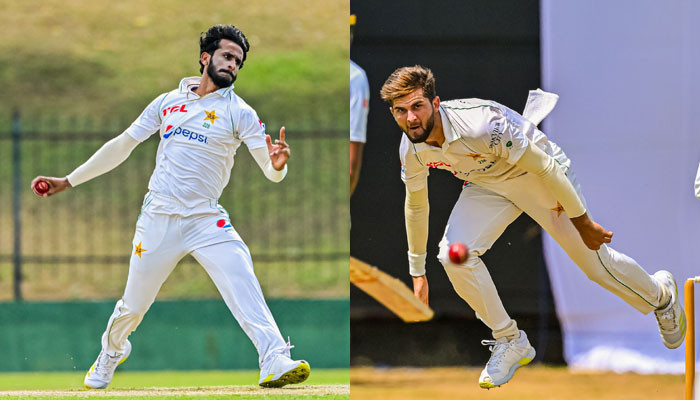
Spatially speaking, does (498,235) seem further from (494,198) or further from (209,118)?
(209,118)

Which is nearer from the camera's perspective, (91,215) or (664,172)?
(664,172)

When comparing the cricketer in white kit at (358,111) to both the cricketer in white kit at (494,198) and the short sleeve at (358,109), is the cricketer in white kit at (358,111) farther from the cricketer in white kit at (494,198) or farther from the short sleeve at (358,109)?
the cricketer in white kit at (494,198)

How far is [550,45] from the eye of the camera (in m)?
6.94

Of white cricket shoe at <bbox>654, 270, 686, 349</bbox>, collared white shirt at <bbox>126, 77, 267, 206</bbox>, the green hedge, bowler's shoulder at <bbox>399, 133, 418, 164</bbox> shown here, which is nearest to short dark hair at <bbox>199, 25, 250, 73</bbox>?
collared white shirt at <bbox>126, 77, 267, 206</bbox>

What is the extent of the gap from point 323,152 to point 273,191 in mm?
1074

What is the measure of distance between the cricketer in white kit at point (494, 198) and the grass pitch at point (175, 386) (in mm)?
1025

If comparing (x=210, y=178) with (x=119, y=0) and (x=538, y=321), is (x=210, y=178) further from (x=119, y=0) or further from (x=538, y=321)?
(x=119, y=0)

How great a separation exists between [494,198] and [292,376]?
5.05ft

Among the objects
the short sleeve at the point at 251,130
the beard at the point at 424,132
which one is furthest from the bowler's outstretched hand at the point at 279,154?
the beard at the point at 424,132

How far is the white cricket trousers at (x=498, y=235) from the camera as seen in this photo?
229 inches

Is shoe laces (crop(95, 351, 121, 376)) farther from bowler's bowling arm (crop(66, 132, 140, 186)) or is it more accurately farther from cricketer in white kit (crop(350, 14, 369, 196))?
cricketer in white kit (crop(350, 14, 369, 196))

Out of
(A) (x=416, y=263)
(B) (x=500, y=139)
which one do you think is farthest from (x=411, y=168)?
(A) (x=416, y=263)

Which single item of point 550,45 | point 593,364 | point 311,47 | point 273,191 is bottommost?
point 593,364

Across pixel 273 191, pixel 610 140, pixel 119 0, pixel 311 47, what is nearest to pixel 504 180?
pixel 610 140
